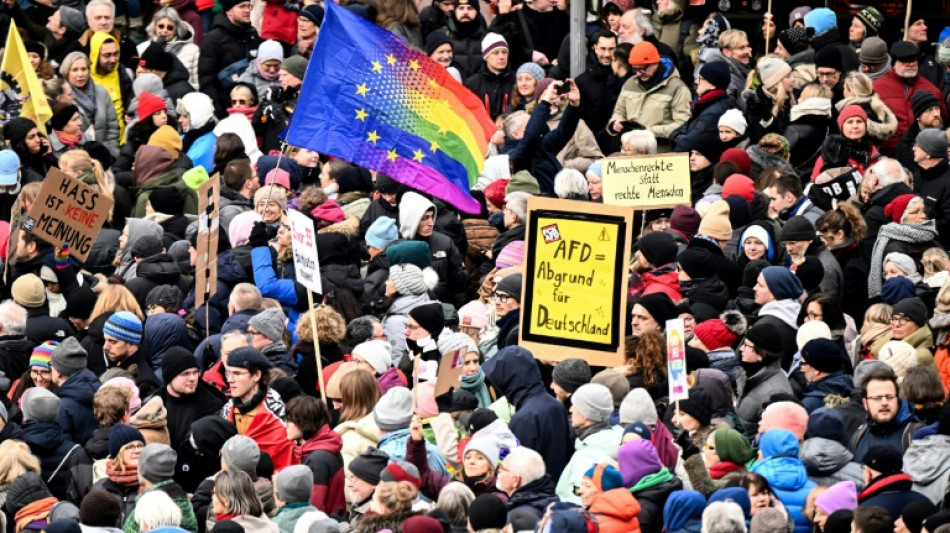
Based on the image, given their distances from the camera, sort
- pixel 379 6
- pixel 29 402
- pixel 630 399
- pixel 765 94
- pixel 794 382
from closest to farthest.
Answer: pixel 630 399 → pixel 29 402 → pixel 794 382 → pixel 765 94 → pixel 379 6

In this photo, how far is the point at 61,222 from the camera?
49.4 ft

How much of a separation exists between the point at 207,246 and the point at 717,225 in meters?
3.49

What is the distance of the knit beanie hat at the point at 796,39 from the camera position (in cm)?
1931

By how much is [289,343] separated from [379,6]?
22.3ft

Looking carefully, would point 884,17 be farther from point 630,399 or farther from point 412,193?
point 630,399

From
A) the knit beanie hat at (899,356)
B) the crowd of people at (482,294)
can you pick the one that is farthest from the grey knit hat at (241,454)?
the knit beanie hat at (899,356)

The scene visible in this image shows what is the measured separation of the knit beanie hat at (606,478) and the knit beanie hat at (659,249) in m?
3.99

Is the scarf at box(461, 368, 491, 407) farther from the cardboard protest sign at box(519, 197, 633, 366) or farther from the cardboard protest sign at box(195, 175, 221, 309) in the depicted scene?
the cardboard protest sign at box(195, 175, 221, 309)

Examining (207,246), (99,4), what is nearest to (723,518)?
(207,246)

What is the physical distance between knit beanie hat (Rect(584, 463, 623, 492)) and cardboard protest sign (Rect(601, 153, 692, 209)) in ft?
17.6

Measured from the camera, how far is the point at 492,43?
64.3ft

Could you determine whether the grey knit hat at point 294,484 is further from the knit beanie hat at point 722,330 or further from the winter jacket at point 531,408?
the knit beanie hat at point 722,330

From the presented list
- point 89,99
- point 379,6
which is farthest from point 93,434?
point 379,6

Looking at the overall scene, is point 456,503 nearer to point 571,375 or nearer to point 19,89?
point 571,375
